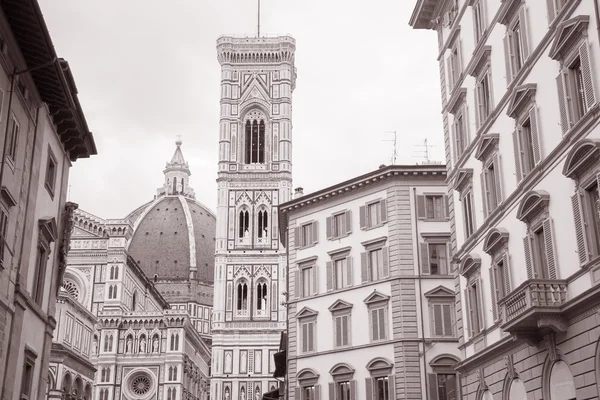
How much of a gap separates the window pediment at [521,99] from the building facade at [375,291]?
55.4 ft

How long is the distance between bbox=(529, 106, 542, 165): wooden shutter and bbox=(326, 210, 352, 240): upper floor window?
839 inches

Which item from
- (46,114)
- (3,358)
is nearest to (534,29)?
(46,114)

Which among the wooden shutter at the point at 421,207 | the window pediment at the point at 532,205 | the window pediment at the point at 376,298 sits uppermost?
the wooden shutter at the point at 421,207

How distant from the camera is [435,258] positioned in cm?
4066

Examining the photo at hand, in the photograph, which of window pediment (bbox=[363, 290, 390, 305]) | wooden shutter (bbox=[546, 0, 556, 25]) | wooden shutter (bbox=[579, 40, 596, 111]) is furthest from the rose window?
wooden shutter (bbox=[579, 40, 596, 111])

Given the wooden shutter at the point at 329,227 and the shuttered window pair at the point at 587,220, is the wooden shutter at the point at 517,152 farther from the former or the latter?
the wooden shutter at the point at 329,227

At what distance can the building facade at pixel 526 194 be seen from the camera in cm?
1917

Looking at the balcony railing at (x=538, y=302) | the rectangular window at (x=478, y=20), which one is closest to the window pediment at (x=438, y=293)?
the rectangular window at (x=478, y=20)

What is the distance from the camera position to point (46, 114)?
25.7m

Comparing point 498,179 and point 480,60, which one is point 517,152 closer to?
point 498,179

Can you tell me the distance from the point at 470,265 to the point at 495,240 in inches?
96.0

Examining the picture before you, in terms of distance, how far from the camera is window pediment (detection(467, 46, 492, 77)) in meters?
26.1

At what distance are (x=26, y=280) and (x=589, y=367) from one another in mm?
14735

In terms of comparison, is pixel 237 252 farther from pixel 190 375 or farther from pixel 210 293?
pixel 210 293
